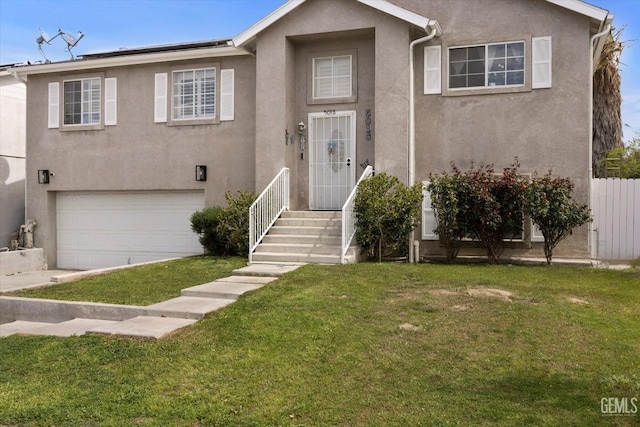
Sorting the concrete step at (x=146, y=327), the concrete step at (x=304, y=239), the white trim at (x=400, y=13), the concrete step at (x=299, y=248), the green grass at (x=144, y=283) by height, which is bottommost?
the concrete step at (x=146, y=327)

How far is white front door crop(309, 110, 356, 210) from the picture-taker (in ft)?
40.6

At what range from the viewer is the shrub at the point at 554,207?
33.1 feet

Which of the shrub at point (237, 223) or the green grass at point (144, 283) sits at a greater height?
the shrub at point (237, 223)

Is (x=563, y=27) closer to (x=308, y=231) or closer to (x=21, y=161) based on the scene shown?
(x=308, y=231)

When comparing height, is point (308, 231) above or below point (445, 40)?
below

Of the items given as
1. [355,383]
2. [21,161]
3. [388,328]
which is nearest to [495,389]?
[355,383]

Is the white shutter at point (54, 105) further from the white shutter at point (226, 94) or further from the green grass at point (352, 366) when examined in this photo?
the green grass at point (352, 366)

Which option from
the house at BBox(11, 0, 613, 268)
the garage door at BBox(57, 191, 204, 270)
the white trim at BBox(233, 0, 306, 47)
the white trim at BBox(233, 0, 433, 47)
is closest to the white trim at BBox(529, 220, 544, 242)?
the house at BBox(11, 0, 613, 268)

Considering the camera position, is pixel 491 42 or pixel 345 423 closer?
pixel 345 423

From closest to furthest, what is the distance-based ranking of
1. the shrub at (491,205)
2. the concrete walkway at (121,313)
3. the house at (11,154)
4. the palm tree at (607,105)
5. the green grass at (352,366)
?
the green grass at (352,366) → the concrete walkway at (121,313) → the shrub at (491,205) → the house at (11,154) → the palm tree at (607,105)

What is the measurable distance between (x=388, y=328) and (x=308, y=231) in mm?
5506

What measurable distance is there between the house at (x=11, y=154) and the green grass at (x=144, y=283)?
23.8 feet

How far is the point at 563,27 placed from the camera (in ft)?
35.9

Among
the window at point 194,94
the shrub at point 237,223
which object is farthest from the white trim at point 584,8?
the window at point 194,94
